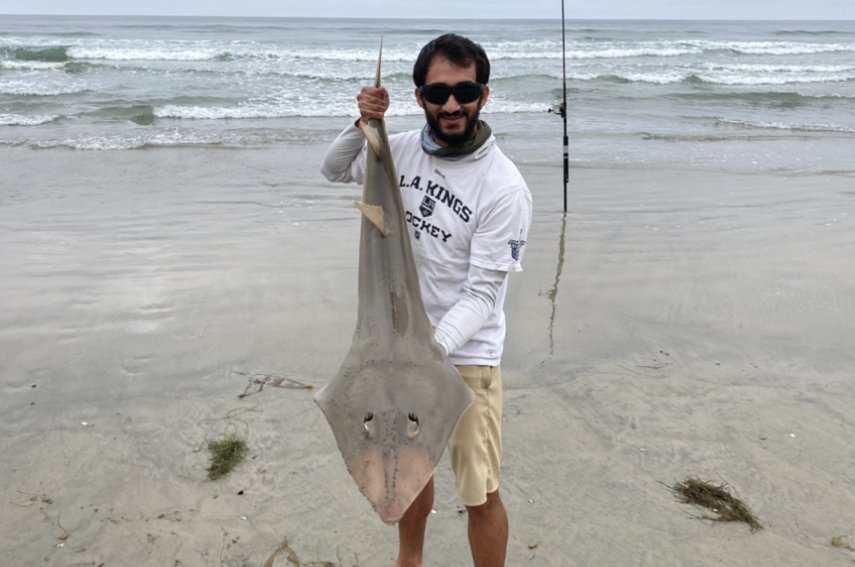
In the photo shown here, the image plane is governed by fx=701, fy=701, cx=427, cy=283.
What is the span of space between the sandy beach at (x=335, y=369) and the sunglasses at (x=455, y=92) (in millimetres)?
1823

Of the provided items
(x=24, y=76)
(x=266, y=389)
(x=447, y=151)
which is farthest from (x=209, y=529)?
(x=24, y=76)

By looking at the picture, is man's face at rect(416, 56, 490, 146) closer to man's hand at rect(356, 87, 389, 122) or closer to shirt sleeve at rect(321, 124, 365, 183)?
man's hand at rect(356, 87, 389, 122)

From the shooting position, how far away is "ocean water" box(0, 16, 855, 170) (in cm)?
1275

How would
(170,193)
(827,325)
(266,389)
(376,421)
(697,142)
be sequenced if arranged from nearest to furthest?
1. (376,421)
2. (266,389)
3. (827,325)
4. (170,193)
5. (697,142)

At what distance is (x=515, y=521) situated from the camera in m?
3.08

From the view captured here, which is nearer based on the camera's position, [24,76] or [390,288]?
[390,288]

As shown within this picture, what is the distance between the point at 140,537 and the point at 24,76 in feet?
76.0

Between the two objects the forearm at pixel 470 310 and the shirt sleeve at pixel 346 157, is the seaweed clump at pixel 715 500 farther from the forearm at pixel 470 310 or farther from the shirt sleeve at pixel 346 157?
the shirt sleeve at pixel 346 157

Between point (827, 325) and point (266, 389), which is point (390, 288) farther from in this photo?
point (827, 325)

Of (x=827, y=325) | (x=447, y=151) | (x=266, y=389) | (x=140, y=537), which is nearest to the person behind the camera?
(x=447, y=151)

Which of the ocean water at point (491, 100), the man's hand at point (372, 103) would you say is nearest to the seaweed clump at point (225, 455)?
the man's hand at point (372, 103)

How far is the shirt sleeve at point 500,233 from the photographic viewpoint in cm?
220

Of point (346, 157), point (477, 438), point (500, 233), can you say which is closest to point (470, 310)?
point (500, 233)

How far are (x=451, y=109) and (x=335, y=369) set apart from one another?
2.56m
